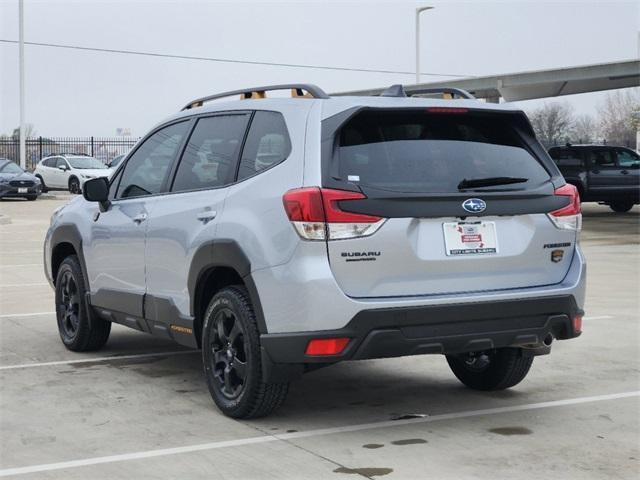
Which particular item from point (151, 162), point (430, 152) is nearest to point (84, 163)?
point (151, 162)

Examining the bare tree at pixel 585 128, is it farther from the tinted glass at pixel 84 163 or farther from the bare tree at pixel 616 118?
the tinted glass at pixel 84 163

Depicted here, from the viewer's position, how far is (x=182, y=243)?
22.2 feet

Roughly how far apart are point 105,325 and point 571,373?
3596 millimetres

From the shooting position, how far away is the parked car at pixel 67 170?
1551 inches

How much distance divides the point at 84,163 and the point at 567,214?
1401 inches

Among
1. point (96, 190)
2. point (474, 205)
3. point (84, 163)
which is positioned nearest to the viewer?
point (474, 205)

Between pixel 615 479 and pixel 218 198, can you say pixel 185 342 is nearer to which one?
pixel 218 198

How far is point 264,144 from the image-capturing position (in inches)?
248

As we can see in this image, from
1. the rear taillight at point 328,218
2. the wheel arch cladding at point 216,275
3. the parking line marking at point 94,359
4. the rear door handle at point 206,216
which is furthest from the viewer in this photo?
the parking line marking at point 94,359

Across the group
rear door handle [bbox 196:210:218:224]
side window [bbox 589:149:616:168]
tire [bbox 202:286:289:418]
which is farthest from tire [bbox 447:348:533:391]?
side window [bbox 589:149:616:168]

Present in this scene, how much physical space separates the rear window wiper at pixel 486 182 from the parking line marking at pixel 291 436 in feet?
4.59

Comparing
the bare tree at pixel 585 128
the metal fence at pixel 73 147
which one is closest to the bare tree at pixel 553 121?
the bare tree at pixel 585 128

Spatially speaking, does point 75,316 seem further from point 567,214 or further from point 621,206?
point 621,206

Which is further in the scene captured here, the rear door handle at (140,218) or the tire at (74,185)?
the tire at (74,185)
